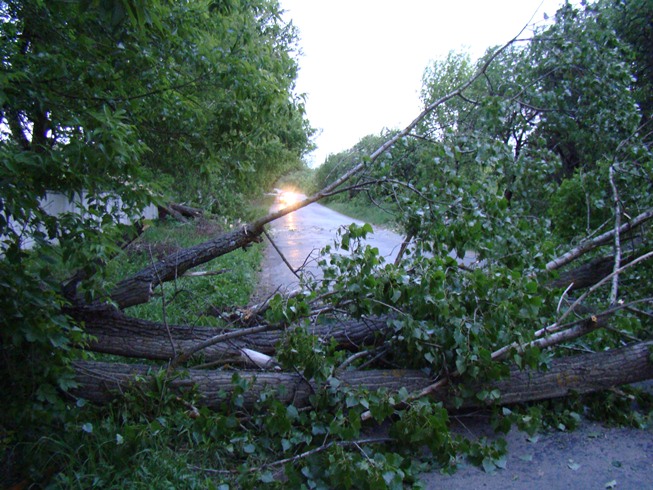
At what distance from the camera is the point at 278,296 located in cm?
320

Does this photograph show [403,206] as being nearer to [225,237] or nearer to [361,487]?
[225,237]

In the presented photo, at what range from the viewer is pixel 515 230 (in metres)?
4.09

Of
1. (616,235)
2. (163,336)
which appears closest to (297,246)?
(163,336)

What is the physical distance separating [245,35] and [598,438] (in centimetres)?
442

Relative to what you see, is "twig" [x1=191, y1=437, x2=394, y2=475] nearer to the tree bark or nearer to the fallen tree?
the fallen tree

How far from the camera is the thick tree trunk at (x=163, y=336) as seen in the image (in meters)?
4.09

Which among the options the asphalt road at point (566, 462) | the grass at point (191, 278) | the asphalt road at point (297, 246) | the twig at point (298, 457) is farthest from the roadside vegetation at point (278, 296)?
the asphalt road at point (297, 246)

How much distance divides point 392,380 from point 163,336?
2.00 m

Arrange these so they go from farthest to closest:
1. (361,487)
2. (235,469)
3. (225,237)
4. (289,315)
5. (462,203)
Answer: (225,237), (462,203), (289,315), (235,469), (361,487)

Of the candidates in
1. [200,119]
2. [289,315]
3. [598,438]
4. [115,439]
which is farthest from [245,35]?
[598,438]

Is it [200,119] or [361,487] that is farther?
[200,119]

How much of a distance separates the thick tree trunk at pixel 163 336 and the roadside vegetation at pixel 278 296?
0.02 m

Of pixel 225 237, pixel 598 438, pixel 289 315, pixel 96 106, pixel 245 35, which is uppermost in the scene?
pixel 245 35

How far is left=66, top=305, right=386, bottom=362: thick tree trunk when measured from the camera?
4090mm
